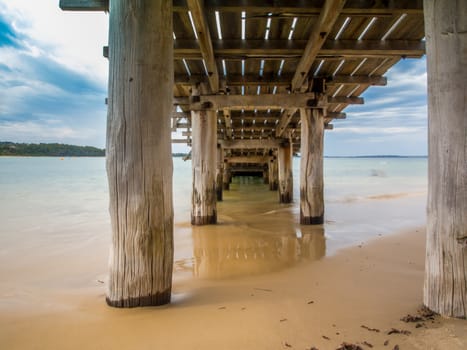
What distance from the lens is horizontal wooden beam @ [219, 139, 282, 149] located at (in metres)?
11.1

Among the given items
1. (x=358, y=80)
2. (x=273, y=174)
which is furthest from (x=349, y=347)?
(x=273, y=174)

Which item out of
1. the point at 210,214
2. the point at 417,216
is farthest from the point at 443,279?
the point at 417,216

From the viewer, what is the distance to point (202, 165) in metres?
6.12

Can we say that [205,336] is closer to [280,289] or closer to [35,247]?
[280,289]

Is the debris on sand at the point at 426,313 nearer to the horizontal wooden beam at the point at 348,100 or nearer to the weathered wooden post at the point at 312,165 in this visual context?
the weathered wooden post at the point at 312,165

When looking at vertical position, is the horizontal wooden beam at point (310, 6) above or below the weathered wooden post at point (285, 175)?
above

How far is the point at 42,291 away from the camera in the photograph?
9.36 feet

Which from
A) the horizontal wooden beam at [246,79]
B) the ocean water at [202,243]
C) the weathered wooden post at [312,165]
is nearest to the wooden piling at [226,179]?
the ocean water at [202,243]

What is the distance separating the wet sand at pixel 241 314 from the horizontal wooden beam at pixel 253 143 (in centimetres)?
801

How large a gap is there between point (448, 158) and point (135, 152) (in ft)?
6.85

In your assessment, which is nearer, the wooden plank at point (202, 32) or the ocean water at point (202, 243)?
the wooden plank at point (202, 32)

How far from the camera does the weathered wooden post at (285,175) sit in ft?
35.3

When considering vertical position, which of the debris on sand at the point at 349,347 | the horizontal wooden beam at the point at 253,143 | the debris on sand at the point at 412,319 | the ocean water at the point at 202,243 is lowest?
the ocean water at the point at 202,243

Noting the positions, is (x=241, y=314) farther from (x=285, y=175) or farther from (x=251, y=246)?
(x=285, y=175)
